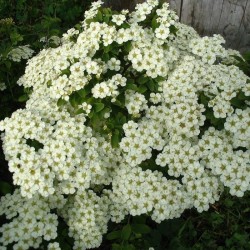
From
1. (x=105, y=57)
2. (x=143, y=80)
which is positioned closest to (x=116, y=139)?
(x=143, y=80)

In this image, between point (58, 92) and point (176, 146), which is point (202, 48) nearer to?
point (176, 146)

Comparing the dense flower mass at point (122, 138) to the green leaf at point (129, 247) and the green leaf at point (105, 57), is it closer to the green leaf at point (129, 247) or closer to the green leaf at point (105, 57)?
the green leaf at point (105, 57)

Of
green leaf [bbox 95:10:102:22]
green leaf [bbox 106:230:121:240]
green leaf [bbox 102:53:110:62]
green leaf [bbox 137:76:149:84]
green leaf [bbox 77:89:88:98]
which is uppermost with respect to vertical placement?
green leaf [bbox 95:10:102:22]

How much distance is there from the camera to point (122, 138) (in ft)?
10.6

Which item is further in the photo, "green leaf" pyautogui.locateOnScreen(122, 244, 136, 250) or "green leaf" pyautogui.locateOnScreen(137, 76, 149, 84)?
"green leaf" pyautogui.locateOnScreen(137, 76, 149, 84)

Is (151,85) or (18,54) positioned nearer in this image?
(151,85)

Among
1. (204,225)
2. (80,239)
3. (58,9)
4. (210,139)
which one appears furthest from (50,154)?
(58,9)

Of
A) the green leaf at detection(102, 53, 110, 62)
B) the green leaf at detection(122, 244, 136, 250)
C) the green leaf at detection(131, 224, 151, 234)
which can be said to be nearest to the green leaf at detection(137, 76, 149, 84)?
the green leaf at detection(102, 53, 110, 62)

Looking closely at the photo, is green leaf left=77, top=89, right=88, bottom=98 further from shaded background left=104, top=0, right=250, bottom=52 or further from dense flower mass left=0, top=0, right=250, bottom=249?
shaded background left=104, top=0, right=250, bottom=52

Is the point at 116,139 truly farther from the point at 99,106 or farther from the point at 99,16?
the point at 99,16

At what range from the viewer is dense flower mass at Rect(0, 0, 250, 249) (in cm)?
310

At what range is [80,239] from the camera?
3.28m

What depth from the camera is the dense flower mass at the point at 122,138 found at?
310 cm

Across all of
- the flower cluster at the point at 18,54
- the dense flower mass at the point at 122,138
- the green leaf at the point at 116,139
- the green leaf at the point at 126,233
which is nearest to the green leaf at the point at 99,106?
the dense flower mass at the point at 122,138
